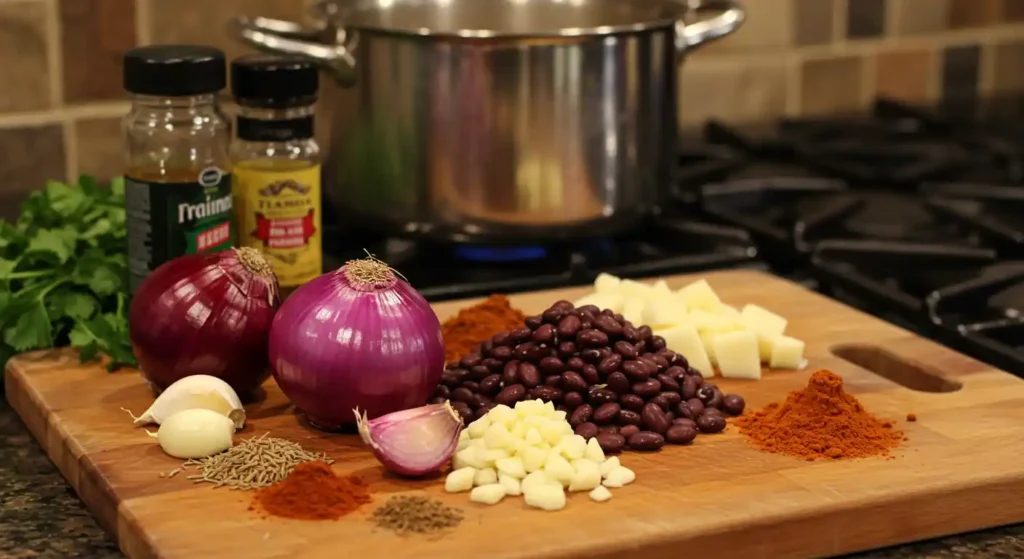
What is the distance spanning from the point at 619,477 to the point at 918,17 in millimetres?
1380

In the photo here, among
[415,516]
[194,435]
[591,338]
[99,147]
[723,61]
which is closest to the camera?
[415,516]

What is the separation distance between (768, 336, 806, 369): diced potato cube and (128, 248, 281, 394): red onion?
1.45ft

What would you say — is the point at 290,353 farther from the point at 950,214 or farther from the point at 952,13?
the point at 952,13

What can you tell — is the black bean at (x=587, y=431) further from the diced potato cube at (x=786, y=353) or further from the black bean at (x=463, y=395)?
the diced potato cube at (x=786, y=353)

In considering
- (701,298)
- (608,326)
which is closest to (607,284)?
(701,298)

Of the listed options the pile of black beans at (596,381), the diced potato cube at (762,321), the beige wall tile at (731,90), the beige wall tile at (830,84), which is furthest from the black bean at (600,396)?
the beige wall tile at (830,84)

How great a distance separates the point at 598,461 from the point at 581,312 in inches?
7.6

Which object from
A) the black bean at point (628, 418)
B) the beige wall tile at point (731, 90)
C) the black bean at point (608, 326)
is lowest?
the black bean at point (628, 418)

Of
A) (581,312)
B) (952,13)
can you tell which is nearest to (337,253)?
(581,312)

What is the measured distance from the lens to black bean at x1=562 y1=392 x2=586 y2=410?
1172mm

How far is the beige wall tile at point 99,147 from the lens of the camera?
169cm

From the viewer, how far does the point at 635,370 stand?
1181mm

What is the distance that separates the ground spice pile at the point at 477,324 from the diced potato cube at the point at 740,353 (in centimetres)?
19

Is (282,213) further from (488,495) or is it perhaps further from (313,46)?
(488,495)
